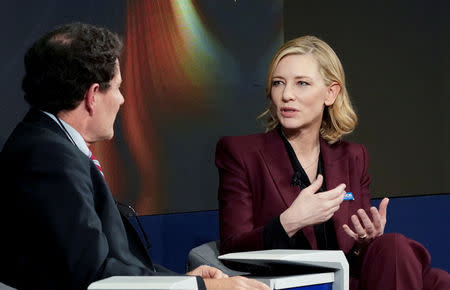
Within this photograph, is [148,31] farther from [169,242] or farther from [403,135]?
[403,135]

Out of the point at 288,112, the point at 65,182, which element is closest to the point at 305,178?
the point at 288,112

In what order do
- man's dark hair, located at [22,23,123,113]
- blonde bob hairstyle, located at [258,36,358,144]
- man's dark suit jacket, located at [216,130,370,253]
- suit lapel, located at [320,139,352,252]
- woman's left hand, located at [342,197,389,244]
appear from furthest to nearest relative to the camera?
blonde bob hairstyle, located at [258,36,358,144], suit lapel, located at [320,139,352,252], man's dark suit jacket, located at [216,130,370,253], woman's left hand, located at [342,197,389,244], man's dark hair, located at [22,23,123,113]

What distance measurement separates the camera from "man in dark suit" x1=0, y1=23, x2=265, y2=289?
1842 millimetres

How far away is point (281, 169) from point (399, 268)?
71 centimetres

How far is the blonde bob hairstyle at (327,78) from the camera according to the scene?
10.6 ft

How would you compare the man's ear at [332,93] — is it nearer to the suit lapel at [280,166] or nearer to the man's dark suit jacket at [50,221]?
the suit lapel at [280,166]

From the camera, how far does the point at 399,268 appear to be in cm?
266

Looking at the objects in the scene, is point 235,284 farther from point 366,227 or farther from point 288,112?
point 288,112

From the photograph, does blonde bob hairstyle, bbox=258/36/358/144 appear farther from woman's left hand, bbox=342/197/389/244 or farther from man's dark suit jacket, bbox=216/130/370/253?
woman's left hand, bbox=342/197/389/244

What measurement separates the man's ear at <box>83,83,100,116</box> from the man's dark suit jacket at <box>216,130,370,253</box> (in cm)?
98

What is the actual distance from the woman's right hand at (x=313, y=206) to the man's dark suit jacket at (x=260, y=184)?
0.19 meters

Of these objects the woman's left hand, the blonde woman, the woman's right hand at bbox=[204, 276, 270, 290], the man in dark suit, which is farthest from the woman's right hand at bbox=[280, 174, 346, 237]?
the woman's right hand at bbox=[204, 276, 270, 290]

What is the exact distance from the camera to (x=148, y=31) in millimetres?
3953

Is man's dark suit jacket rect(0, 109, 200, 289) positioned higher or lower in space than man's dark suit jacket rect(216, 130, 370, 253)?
higher
